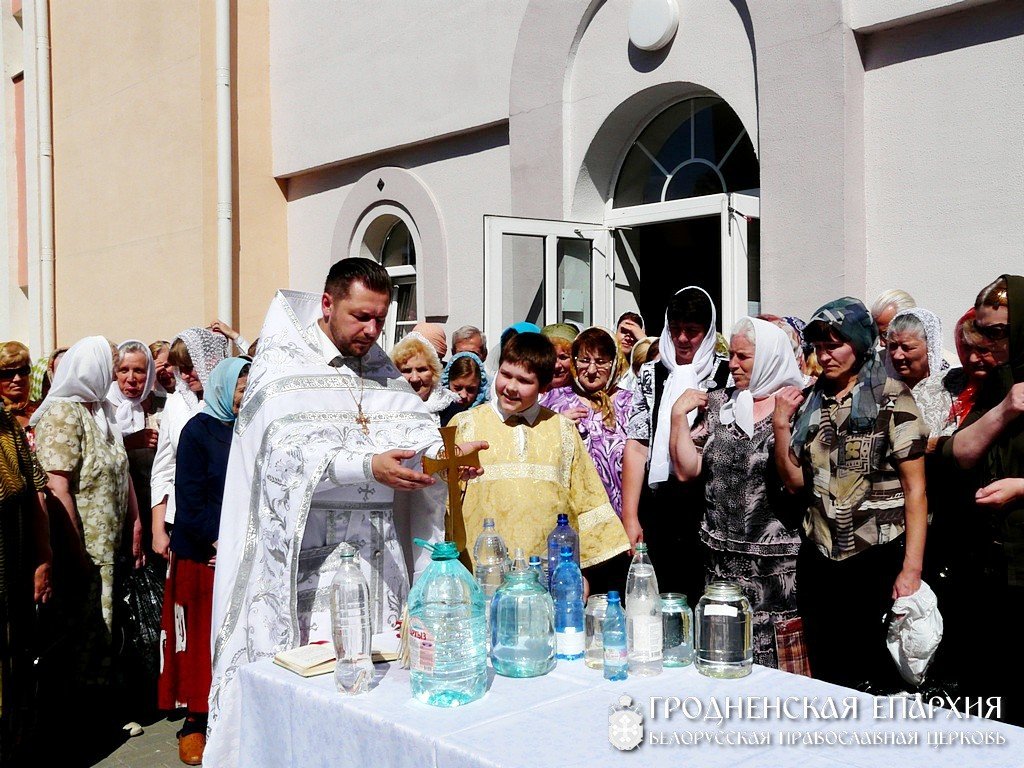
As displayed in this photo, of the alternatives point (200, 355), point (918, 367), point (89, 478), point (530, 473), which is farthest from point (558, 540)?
point (200, 355)

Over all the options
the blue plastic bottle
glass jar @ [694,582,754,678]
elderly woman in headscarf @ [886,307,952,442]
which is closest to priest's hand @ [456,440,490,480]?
the blue plastic bottle

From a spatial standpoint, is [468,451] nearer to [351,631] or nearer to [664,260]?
[351,631]

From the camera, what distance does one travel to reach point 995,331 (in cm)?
348

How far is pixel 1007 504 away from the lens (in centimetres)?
328

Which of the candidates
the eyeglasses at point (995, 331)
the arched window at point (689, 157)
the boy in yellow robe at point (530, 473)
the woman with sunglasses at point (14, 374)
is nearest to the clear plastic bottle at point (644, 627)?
the boy in yellow robe at point (530, 473)

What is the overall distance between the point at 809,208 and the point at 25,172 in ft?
38.5

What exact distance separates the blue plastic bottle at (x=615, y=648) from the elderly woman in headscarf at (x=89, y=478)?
3.05 metres

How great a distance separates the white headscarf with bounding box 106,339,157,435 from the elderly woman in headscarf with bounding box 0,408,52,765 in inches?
55.4

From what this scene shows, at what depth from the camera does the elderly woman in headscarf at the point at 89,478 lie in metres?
4.61

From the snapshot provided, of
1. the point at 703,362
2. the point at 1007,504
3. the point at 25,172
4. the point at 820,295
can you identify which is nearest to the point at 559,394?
the point at 703,362

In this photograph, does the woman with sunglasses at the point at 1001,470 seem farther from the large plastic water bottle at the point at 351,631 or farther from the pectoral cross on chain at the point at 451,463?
the large plastic water bottle at the point at 351,631

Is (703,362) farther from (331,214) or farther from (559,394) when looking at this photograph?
(331,214)

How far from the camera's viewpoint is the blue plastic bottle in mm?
2529

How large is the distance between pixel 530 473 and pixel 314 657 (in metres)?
1.28
